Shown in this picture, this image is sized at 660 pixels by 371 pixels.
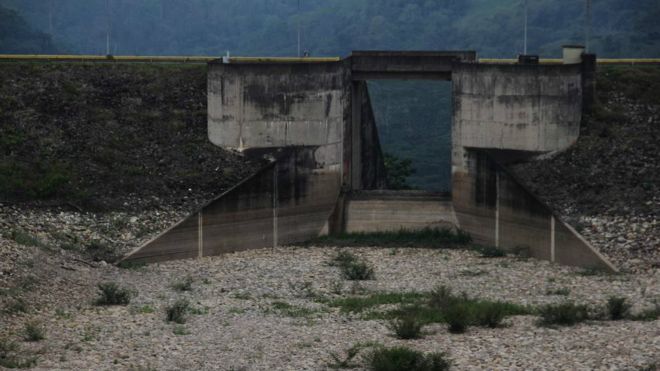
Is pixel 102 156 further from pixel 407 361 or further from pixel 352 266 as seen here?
pixel 407 361

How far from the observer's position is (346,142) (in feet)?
213

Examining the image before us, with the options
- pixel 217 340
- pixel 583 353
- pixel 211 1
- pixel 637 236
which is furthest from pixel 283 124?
pixel 211 1

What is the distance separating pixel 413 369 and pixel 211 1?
540 feet

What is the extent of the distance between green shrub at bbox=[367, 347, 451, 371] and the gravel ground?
720 mm

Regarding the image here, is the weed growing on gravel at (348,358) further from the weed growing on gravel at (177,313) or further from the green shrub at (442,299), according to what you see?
the weed growing on gravel at (177,313)

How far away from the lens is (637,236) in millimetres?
54250

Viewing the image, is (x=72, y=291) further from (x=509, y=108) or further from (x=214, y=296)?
(x=509, y=108)

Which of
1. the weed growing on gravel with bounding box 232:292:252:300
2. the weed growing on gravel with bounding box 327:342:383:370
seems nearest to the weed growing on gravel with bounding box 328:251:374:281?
the weed growing on gravel with bounding box 232:292:252:300

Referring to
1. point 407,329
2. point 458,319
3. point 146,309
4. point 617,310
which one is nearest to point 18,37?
point 146,309

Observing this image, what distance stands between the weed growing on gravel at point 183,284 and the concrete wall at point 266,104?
1080 centimetres

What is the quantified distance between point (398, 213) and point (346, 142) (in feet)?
15.2

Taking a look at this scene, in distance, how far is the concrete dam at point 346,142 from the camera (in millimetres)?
59281

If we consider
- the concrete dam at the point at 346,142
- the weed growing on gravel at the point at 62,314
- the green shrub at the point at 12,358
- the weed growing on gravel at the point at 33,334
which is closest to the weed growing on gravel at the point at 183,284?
the concrete dam at the point at 346,142

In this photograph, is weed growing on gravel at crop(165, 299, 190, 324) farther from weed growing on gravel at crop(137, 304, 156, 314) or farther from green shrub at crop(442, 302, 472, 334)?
green shrub at crop(442, 302, 472, 334)
